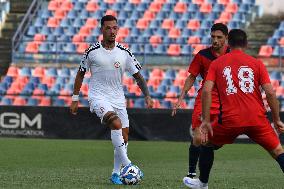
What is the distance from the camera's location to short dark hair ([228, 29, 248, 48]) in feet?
29.3

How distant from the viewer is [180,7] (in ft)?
108

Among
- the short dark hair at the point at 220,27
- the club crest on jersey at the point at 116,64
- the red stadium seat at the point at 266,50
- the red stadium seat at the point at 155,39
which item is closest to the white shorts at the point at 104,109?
A: the club crest on jersey at the point at 116,64

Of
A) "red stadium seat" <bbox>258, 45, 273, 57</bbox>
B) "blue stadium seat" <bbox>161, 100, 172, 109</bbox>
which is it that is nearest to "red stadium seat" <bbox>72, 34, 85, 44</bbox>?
"blue stadium seat" <bbox>161, 100, 172, 109</bbox>

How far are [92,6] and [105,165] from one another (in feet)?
63.4

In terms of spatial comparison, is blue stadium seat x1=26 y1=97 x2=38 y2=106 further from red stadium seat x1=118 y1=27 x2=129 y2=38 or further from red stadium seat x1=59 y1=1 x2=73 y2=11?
red stadium seat x1=59 y1=1 x2=73 y2=11

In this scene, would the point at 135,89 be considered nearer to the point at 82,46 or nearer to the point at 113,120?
the point at 82,46

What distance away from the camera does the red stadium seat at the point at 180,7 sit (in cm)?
3291

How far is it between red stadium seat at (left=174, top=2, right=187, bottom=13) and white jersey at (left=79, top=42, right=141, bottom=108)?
21307 mm

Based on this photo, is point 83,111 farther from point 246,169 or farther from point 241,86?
point 241,86

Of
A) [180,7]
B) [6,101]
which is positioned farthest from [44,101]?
[180,7]

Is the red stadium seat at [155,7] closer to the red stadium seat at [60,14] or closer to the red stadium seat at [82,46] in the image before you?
the red stadium seat at [82,46]

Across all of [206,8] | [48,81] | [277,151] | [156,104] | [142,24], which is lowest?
[156,104]

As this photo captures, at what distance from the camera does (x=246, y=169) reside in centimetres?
1453

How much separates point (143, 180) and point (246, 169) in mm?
3156
